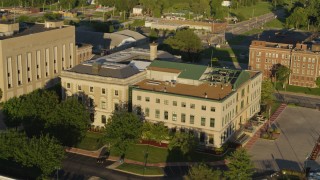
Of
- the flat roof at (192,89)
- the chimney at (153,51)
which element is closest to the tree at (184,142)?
the flat roof at (192,89)

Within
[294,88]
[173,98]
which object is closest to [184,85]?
[173,98]

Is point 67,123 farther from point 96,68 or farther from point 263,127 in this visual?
point 263,127

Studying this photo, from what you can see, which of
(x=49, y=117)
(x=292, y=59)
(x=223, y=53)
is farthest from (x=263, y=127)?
(x=223, y=53)

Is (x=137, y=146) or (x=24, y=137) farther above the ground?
(x=24, y=137)

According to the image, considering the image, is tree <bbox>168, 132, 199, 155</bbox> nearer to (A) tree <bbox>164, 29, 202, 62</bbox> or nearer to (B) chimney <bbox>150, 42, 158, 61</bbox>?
(B) chimney <bbox>150, 42, 158, 61</bbox>

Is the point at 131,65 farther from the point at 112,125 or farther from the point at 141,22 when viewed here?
the point at 141,22

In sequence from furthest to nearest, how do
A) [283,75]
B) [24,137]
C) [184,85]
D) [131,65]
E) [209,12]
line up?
[209,12], [283,75], [131,65], [184,85], [24,137]

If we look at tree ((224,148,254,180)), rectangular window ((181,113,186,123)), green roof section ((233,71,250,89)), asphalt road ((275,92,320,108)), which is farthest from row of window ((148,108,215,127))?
asphalt road ((275,92,320,108))
